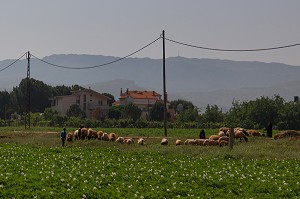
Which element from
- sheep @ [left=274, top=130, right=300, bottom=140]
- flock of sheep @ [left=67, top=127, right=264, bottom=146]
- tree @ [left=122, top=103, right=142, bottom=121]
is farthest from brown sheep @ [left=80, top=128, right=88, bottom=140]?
tree @ [left=122, top=103, right=142, bottom=121]

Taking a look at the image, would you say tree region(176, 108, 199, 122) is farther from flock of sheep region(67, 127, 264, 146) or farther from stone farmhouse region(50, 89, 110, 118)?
flock of sheep region(67, 127, 264, 146)

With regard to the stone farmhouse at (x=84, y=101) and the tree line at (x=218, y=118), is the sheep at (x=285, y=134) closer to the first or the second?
the tree line at (x=218, y=118)

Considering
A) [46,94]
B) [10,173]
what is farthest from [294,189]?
[46,94]

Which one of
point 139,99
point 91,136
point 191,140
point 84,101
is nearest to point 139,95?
point 139,99

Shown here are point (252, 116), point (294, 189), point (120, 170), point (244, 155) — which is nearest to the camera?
point (294, 189)

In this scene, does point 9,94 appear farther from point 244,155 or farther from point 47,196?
point 47,196

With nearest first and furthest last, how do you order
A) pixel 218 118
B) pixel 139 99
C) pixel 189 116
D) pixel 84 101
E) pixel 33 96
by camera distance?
1. pixel 218 118
2. pixel 189 116
3. pixel 84 101
4. pixel 33 96
5. pixel 139 99

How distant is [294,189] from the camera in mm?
18297

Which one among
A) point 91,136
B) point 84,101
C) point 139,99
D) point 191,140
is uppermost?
point 139,99

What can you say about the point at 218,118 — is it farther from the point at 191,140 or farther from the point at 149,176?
the point at 149,176

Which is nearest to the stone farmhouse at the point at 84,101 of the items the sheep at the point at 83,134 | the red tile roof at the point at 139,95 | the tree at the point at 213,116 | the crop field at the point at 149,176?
the red tile roof at the point at 139,95

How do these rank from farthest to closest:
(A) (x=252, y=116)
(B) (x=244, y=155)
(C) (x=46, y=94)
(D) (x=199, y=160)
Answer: (C) (x=46, y=94), (A) (x=252, y=116), (B) (x=244, y=155), (D) (x=199, y=160)

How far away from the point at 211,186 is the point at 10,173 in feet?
25.9

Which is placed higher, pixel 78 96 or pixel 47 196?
pixel 78 96
